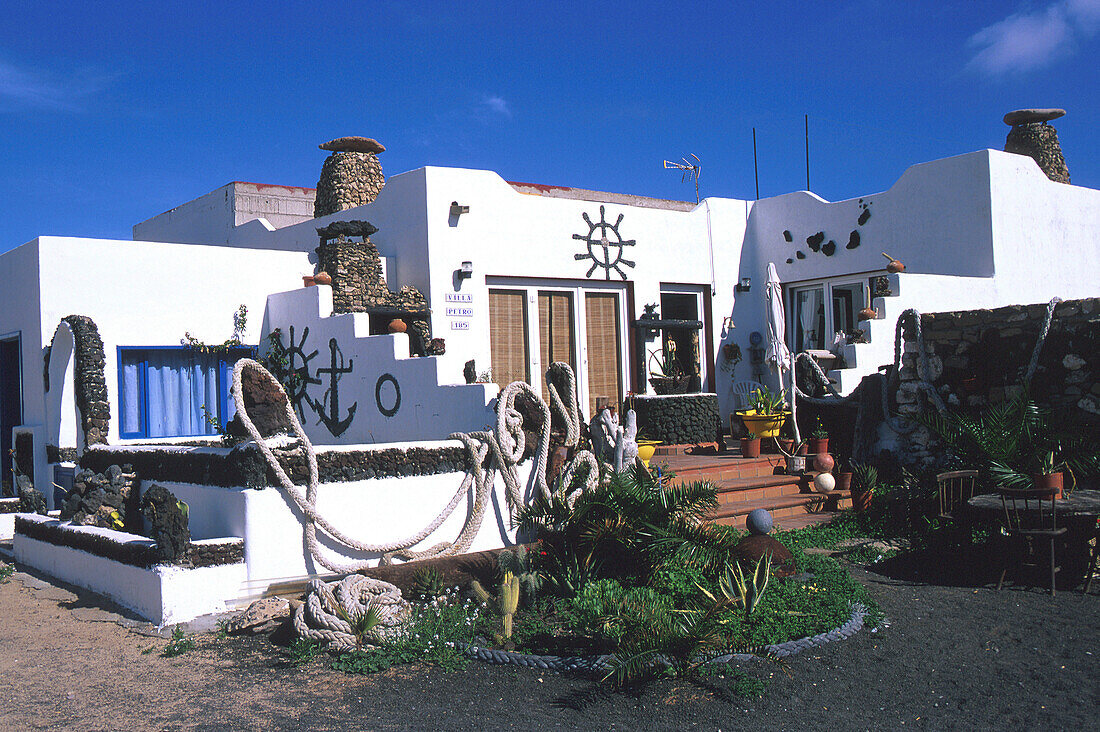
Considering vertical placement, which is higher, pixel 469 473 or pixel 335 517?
pixel 469 473

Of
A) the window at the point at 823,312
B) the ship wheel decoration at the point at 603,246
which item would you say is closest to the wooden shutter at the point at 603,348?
the ship wheel decoration at the point at 603,246

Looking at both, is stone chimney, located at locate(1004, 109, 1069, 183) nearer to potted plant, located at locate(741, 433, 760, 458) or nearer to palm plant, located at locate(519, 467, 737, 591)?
potted plant, located at locate(741, 433, 760, 458)

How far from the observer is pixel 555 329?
13875mm

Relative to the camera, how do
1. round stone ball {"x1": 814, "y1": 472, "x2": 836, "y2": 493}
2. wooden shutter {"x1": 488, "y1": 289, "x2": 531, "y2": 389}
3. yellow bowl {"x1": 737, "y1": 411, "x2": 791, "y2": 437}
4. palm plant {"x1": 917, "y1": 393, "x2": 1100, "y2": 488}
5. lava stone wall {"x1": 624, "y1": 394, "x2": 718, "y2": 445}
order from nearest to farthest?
palm plant {"x1": 917, "y1": 393, "x2": 1100, "y2": 488}, round stone ball {"x1": 814, "y1": 472, "x2": 836, "y2": 493}, yellow bowl {"x1": 737, "y1": 411, "x2": 791, "y2": 437}, wooden shutter {"x1": 488, "y1": 289, "x2": 531, "y2": 389}, lava stone wall {"x1": 624, "y1": 394, "x2": 718, "y2": 445}

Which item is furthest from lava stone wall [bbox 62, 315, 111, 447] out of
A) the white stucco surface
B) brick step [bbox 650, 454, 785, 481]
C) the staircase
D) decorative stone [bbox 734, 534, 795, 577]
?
decorative stone [bbox 734, 534, 795, 577]

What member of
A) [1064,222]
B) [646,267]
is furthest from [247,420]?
[1064,222]

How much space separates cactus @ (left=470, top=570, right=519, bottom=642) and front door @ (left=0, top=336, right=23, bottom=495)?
8.80 m

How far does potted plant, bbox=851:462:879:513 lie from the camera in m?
10.0

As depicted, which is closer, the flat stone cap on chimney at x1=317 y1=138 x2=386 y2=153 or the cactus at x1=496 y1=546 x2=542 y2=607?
the cactus at x1=496 y1=546 x2=542 y2=607

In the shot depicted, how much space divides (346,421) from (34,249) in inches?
177

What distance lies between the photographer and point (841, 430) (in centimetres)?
1197

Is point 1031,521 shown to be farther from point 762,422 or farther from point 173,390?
point 173,390

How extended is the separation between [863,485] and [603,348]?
5.26 meters

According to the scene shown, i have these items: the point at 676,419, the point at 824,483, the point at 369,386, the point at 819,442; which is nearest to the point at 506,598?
the point at 369,386
